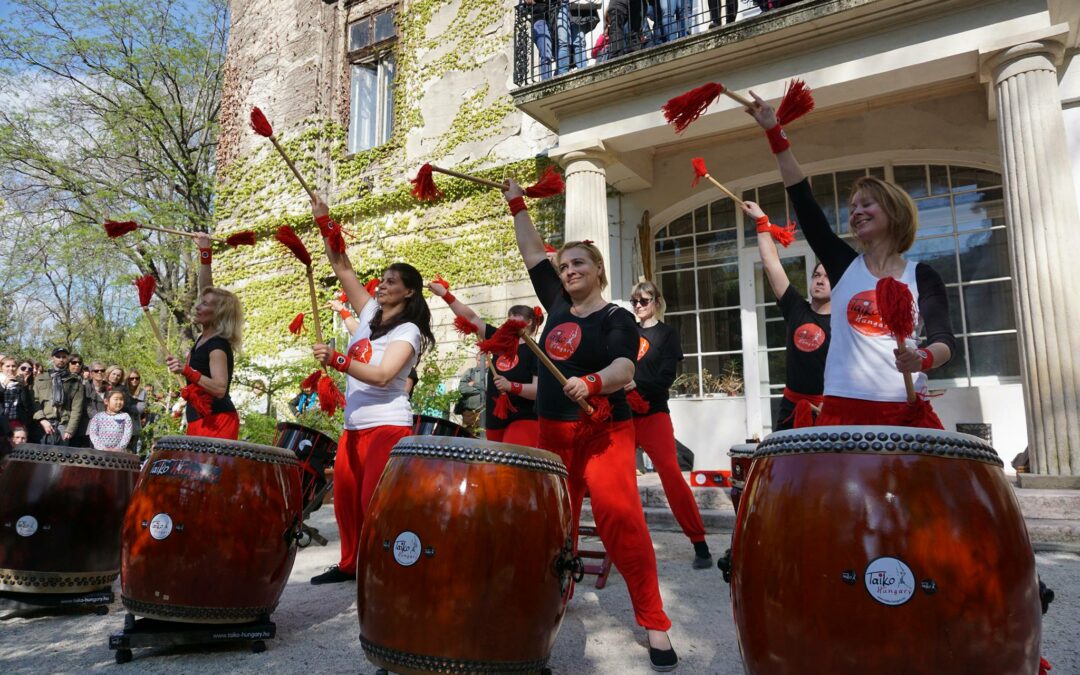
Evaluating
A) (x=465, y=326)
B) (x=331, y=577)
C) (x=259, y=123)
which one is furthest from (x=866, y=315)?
(x=259, y=123)

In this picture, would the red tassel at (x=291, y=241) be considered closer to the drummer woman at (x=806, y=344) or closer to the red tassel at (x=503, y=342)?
the red tassel at (x=503, y=342)

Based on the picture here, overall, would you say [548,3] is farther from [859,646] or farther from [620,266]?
[859,646]

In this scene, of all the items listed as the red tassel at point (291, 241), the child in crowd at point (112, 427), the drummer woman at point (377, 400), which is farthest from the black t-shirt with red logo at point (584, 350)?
the child in crowd at point (112, 427)

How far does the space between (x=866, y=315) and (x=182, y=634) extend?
9.44ft

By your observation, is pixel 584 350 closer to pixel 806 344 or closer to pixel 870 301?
pixel 870 301

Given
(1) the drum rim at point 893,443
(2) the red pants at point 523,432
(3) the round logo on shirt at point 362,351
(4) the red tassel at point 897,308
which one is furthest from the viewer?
(2) the red pants at point 523,432

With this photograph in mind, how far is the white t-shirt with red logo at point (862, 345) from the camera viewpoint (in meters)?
2.43

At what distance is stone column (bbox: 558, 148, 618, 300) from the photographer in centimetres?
807

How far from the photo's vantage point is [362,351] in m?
3.77

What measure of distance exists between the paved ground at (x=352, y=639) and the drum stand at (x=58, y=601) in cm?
7

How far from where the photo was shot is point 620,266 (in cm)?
923

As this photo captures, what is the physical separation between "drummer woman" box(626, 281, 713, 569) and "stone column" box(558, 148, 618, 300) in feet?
11.5

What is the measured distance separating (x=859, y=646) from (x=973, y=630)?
0.79 ft

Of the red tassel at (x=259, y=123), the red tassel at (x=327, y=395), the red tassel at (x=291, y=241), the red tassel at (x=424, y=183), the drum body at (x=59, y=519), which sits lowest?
the drum body at (x=59, y=519)
